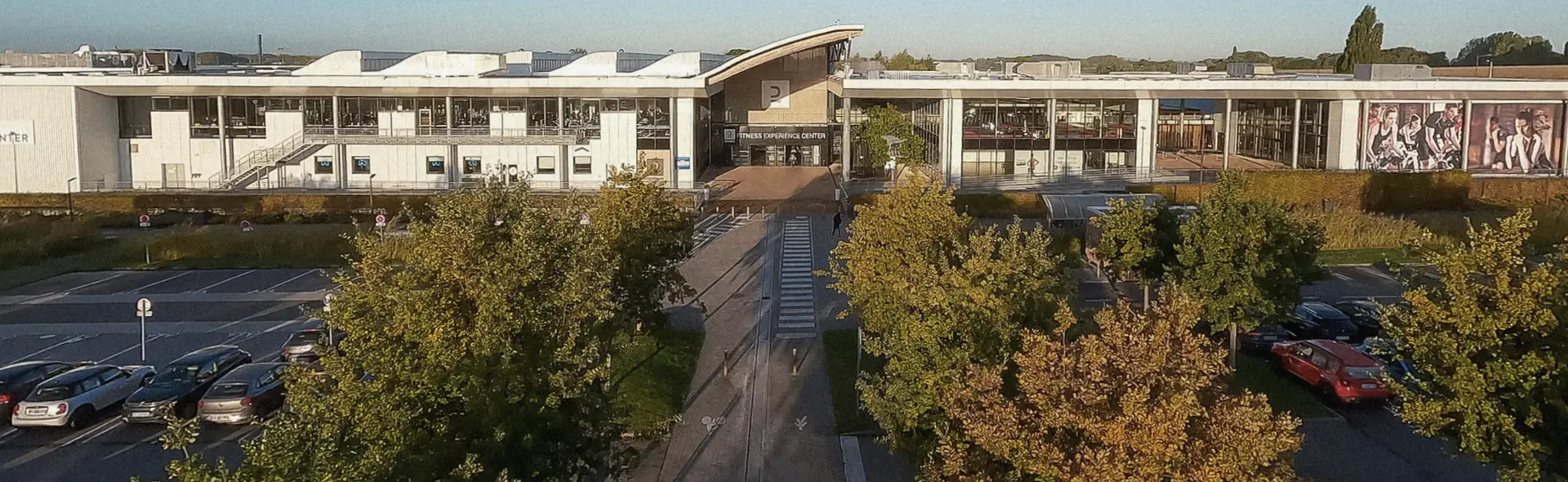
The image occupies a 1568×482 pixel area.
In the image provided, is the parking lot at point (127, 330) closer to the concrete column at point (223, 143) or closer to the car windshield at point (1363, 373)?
the car windshield at point (1363, 373)

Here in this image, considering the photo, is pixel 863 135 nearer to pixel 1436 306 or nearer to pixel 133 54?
pixel 133 54

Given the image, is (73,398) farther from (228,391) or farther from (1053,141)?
(1053,141)

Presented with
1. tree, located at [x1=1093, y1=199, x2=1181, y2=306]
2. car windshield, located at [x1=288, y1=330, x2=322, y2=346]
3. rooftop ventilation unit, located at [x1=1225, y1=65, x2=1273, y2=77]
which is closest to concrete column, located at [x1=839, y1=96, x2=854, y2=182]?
rooftop ventilation unit, located at [x1=1225, y1=65, x2=1273, y2=77]

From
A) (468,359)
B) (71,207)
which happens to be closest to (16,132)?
(71,207)

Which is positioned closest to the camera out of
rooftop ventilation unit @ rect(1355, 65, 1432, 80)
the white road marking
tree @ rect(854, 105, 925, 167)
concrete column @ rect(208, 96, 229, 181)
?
the white road marking

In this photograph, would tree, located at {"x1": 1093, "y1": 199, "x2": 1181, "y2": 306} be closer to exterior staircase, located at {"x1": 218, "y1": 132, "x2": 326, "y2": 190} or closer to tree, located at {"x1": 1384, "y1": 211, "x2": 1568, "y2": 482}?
tree, located at {"x1": 1384, "y1": 211, "x2": 1568, "y2": 482}

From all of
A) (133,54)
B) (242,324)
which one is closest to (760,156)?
(133,54)

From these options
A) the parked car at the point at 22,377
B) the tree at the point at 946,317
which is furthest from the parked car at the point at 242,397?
the tree at the point at 946,317
